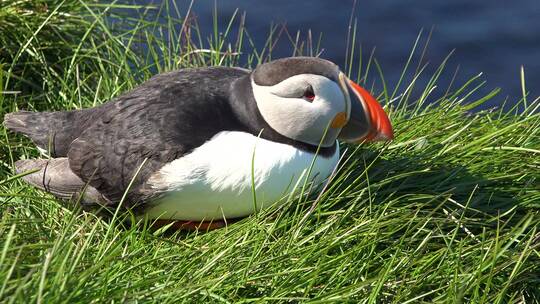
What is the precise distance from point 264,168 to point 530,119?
1.61 metres

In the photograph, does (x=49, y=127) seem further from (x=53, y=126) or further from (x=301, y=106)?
(x=301, y=106)

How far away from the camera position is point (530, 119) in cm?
539

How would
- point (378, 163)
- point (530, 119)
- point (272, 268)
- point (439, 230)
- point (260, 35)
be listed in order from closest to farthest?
1. point (272, 268)
2. point (439, 230)
3. point (378, 163)
4. point (530, 119)
5. point (260, 35)

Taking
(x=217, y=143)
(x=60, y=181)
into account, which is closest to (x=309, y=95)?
(x=217, y=143)

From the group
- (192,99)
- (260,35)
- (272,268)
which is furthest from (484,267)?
(260,35)

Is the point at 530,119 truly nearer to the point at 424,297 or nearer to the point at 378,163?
the point at 378,163

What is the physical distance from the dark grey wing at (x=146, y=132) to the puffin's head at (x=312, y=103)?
0.62ft

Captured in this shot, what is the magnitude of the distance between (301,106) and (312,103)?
5 centimetres

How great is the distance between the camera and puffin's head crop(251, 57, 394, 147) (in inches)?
180

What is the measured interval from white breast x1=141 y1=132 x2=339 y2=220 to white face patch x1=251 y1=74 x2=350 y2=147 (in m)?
0.11

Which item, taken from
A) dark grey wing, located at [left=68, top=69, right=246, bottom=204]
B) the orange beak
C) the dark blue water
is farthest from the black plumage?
the dark blue water

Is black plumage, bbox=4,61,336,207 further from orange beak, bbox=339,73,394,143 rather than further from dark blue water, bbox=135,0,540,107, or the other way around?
dark blue water, bbox=135,0,540,107

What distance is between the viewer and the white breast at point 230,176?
4.47m

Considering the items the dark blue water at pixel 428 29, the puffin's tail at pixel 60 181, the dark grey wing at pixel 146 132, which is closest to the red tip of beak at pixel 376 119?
the dark grey wing at pixel 146 132
